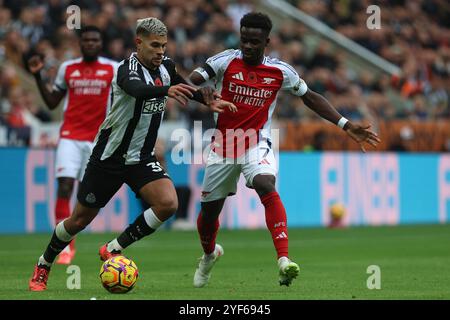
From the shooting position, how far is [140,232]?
9.50 metres

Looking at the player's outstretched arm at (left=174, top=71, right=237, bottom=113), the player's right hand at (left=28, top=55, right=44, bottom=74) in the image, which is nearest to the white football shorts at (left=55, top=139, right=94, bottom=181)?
the player's right hand at (left=28, top=55, right=44, bottom=74)

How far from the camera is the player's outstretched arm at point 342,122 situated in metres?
9.66

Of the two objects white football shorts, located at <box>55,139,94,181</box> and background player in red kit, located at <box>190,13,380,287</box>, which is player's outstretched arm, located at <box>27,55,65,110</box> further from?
background player in red kit, located at <box>190,13,380,287</box>

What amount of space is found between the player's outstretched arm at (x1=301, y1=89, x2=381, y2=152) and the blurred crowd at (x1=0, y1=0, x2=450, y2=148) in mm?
10000

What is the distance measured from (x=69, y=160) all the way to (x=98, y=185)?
376 cm

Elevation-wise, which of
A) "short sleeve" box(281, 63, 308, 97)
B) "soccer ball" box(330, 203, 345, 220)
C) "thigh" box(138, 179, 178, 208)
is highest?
"soccer ball" box(330, 203, 345, 220)

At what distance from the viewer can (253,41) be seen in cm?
962

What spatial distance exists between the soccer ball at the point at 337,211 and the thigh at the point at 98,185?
11738 mm

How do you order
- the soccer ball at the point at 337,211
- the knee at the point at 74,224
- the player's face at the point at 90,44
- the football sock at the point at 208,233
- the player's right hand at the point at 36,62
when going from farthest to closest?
the soccer ball at the point at 337,211, the player's face at the point at 90,44, the player's right hand at the point at 36,62, the football sock at the point at 208,233, the knee at the point at 74,224

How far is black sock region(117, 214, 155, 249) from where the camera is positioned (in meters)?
9.48

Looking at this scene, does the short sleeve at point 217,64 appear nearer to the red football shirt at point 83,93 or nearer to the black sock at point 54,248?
the black sock at point 54,248

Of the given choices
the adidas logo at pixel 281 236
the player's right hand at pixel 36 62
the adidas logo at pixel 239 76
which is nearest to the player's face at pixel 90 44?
the player's right hand at pixel 36 62
